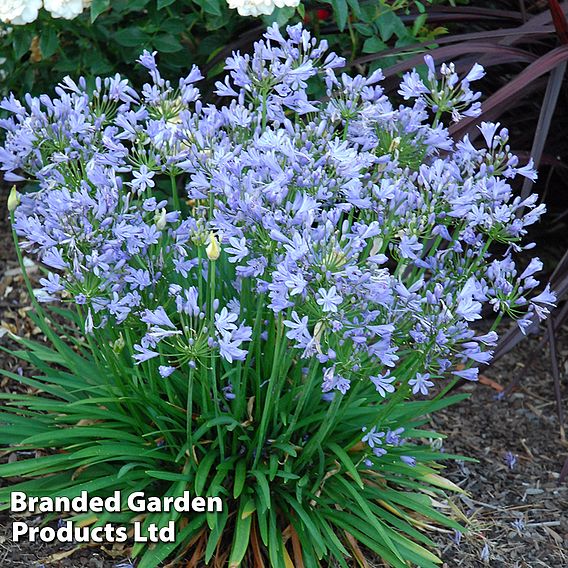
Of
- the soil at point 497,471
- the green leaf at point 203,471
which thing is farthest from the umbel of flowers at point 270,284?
the soil at point 497,471

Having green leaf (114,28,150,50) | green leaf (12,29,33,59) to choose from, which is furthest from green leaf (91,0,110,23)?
green leaf (12,29,33,59)

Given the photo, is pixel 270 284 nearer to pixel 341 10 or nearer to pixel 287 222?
pixel 287 222

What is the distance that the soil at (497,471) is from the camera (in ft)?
7.85

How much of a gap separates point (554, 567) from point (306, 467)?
0.81 metres

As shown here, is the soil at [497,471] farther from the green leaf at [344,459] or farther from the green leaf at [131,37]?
the green leaf at [131,37]

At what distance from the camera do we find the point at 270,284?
1.72 m

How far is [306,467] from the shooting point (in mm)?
2293

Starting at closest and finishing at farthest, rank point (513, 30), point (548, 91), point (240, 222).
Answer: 1. point (240, 222)
2. point (548, 91)
3. point (513, 30)

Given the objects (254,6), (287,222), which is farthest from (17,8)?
(287,222)

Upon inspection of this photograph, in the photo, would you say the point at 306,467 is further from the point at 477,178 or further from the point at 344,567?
the point at 477,178

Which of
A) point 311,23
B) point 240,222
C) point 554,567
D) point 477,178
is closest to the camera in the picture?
point 240,222

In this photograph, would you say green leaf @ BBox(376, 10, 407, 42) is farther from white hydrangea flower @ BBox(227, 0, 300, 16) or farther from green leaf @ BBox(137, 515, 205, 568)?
green leaf @ BBox(137, 515, 205, 568)

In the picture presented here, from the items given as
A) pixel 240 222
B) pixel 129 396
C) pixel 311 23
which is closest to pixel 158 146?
pixel 240 222

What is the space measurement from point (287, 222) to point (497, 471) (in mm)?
1543
